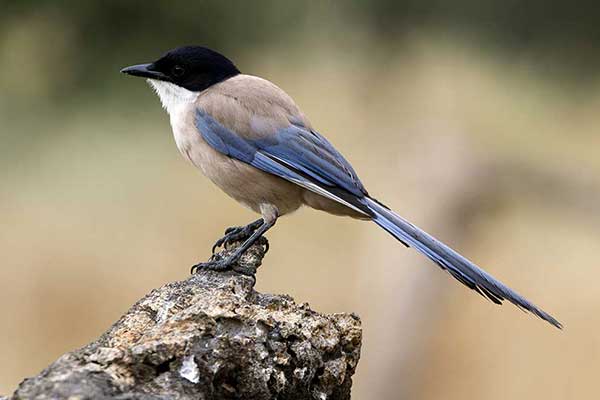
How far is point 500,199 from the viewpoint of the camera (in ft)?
22.9

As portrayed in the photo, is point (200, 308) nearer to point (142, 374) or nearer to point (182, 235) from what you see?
point (142, 374)

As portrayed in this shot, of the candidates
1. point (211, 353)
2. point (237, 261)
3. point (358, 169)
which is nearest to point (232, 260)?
point (237, 261)

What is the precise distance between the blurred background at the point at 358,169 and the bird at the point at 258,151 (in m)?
2.88

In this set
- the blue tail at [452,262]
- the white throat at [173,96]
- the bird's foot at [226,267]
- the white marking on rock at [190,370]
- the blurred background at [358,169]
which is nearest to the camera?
the white marking on rock at [190,370]

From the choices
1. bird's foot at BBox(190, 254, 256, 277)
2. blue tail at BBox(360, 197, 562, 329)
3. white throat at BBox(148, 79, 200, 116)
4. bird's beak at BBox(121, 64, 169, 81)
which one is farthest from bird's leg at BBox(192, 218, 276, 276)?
bird's beak at BBox(121, 64, 169, 81)

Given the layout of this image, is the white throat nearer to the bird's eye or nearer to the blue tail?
the bird's eye

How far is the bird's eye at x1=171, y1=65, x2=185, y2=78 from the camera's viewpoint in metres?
3.75

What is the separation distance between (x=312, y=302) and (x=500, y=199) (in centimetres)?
142

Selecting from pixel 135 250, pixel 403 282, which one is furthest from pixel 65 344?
pixel 403 282

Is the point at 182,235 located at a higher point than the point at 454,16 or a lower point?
lower

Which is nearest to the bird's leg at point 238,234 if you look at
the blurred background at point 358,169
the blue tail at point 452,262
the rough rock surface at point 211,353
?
the blue tail at point 452,262

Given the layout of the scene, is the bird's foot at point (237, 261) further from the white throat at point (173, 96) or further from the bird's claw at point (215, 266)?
the white throat at point (173, 96)

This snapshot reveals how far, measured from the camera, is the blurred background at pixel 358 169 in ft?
22.0

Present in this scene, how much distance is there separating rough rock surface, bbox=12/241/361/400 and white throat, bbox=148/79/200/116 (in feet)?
4.01
